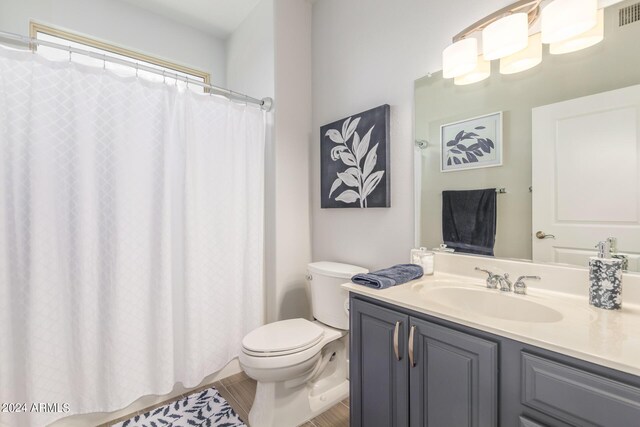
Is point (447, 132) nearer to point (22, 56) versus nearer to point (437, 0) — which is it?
point (437, 0)

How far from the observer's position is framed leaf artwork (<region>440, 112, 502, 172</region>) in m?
1.29

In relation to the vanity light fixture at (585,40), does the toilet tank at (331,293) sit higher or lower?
lower

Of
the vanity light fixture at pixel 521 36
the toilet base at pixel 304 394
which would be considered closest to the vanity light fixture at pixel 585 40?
the vanity light fixture at pixel 521 36

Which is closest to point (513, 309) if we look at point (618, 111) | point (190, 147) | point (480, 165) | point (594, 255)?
point (594, 255)

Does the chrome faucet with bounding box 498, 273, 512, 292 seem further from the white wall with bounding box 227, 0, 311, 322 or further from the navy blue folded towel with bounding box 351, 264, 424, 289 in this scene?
the white wall with bounding box 227, 0, 311, 322

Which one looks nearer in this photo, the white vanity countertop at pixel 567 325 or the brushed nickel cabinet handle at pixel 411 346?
the white vanity countertop at pixel 567 325

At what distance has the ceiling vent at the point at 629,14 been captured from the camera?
0.98 metres

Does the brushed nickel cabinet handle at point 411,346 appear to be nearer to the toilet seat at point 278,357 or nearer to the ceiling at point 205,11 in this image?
the toilet seat at point 278,357

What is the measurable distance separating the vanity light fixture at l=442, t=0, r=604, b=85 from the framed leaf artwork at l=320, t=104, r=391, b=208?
451 mm

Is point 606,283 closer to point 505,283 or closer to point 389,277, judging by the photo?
point 505,283

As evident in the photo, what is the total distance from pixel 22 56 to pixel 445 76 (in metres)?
1.92

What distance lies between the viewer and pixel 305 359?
4.89ft

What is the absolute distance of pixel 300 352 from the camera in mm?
1476

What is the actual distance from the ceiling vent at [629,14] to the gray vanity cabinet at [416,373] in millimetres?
1182
